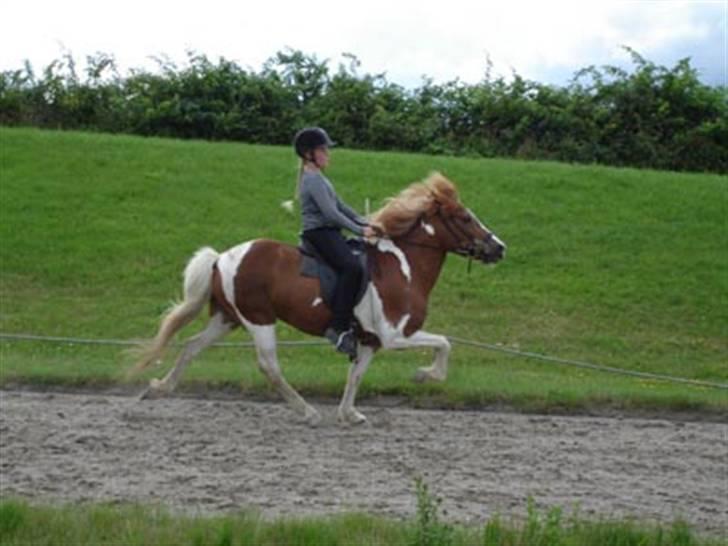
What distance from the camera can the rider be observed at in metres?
13.0

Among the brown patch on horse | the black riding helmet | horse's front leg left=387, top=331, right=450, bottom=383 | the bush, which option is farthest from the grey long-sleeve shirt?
the bush

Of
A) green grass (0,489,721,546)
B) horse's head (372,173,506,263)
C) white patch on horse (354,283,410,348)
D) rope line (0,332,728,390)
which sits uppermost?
horse's head (372,173,506,263)

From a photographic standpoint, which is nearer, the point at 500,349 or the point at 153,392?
the point at 153,392

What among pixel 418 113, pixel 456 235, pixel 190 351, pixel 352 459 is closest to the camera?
pixel 352 459

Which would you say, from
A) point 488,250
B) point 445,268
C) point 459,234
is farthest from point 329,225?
point 445,268

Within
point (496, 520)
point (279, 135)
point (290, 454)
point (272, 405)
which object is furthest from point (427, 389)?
point (279, 135)

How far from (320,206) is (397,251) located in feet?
3.64

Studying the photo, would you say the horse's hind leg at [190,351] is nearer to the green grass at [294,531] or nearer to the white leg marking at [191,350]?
the white leg marking at [191,350]

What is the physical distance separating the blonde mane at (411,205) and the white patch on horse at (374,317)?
2.32 ft

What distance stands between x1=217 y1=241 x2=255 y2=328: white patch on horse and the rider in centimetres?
63

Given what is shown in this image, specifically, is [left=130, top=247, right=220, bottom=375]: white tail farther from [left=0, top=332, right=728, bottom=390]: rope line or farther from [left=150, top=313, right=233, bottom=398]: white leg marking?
[left=0, top=332, right=728, bottom=390]: rope line

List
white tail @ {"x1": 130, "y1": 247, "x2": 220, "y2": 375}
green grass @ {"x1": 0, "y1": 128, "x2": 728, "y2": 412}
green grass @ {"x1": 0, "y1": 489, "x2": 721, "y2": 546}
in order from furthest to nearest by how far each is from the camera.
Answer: green grass @ {"x1": 0, "y1": 128, "x2": 728, "y2": 412} < white tail @ {"x1": 130, "y1": 247, "x2": 220, "y2": 375} < green grass @ {"x1": 0, "y1": 489, "x2": 721, "y2": 546}

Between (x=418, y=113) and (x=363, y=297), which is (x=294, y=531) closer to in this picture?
(x=363, y=297)

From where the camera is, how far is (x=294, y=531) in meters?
7.51
